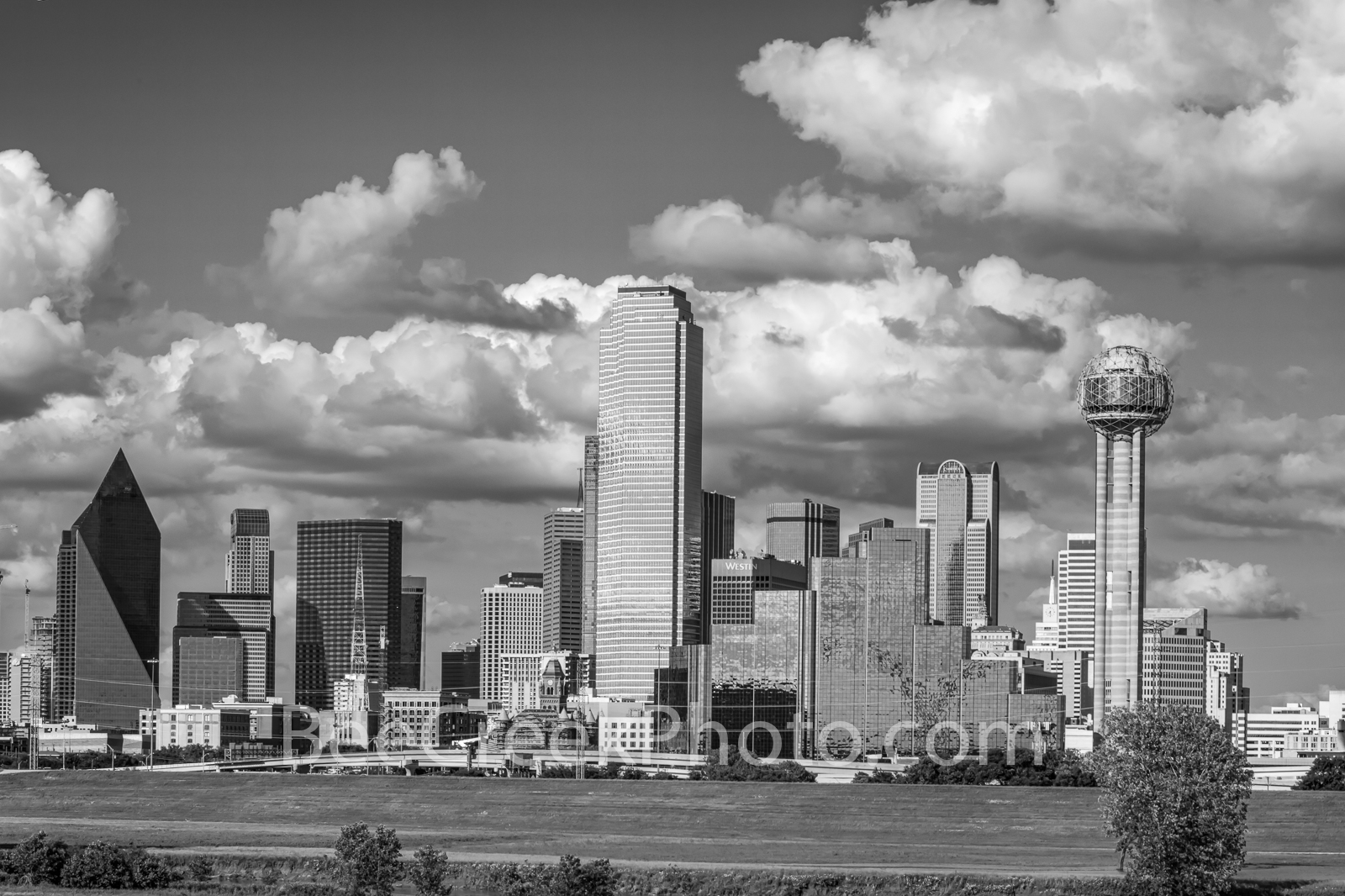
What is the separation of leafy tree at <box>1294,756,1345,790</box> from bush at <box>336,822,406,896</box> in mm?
100348

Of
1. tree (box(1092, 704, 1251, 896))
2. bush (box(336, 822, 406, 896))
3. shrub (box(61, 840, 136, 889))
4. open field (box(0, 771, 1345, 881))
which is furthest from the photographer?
open field (box(0, 771, 1345, 881))

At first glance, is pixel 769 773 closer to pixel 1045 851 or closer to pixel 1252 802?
pixel 1252 802

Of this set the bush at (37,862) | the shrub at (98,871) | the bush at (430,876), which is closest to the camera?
the bush at (430,876)

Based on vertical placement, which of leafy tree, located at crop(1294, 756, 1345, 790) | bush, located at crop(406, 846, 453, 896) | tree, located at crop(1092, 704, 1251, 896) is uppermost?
tree, located at crop(1092, 704, 1251, 896)

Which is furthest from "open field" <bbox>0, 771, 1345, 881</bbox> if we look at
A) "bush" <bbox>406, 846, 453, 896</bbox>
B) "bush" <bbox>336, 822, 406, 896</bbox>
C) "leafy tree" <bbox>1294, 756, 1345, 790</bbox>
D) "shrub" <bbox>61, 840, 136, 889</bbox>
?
"bush" <bbox>336, 822, 406, 896</bbox>

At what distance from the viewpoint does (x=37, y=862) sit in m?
95.4

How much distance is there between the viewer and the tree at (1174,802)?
3319 inches

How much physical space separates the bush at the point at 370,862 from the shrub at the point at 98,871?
557 inches

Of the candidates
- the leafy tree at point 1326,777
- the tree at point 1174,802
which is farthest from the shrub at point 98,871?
the leafy tree at point 1326,777

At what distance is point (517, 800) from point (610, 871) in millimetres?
58837

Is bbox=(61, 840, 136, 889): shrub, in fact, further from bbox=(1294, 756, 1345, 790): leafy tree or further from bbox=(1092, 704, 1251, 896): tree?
bbox=(1294, 756, 1345, 790): leafy tree

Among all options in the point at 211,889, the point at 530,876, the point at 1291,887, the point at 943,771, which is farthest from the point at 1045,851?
the point at 943,771

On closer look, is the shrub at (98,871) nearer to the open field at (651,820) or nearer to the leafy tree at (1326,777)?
the open field at (651,820)

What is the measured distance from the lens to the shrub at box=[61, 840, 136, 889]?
A: 304 ft
